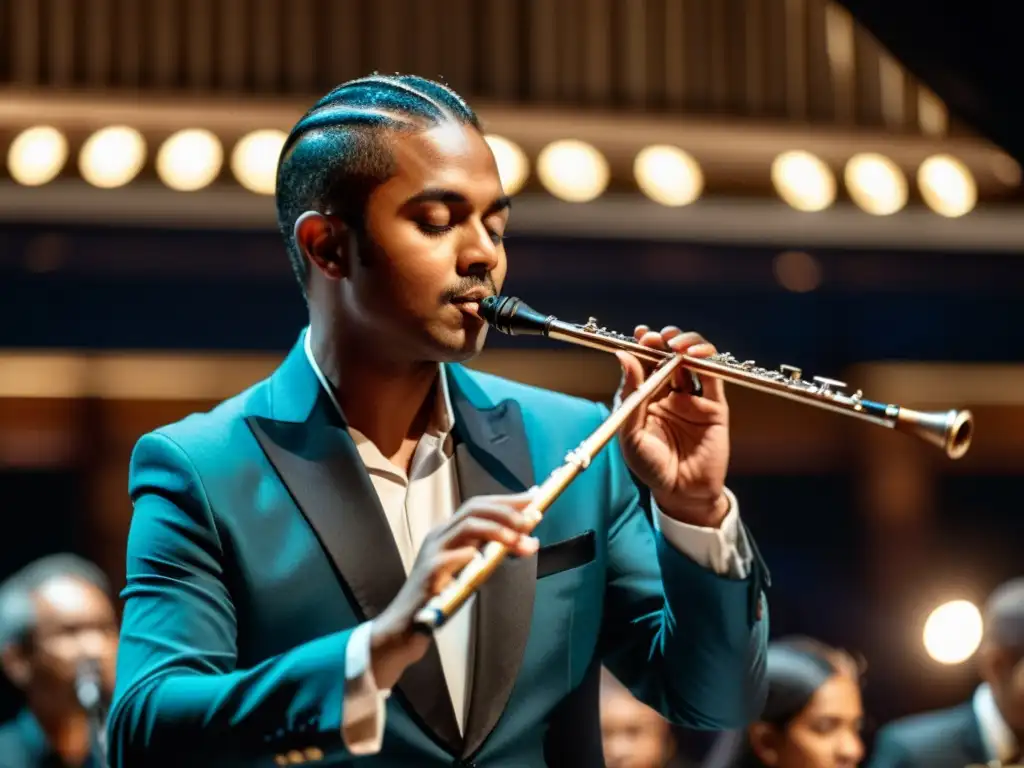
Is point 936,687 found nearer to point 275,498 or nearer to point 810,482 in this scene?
point 810,482

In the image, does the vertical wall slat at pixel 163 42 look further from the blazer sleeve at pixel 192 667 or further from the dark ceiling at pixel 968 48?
the blazer sleeve at pixel 192 667

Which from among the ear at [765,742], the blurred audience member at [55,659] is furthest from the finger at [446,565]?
the ear at [765,742]

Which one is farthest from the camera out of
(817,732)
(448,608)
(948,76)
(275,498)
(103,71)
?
(103,71)

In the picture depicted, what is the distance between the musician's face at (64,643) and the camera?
3.23m

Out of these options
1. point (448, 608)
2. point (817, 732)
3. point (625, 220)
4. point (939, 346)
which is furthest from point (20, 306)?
point (448, 608)

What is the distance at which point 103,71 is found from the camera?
139 inches

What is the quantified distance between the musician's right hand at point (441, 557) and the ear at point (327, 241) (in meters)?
0.36

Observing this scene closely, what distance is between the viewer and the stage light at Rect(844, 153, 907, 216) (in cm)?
377

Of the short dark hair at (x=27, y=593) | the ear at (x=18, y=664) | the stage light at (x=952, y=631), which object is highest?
the short dark hair at (x=27, y=593)

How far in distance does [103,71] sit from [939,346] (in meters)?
2.51

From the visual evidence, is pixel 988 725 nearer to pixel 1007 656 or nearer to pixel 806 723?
pixel 1007 656

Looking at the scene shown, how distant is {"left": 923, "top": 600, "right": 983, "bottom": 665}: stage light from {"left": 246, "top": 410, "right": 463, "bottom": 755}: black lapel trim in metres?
3.49

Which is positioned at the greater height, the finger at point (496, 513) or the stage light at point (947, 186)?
the finger at point (496, 513)

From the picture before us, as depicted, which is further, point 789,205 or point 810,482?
point 810,482
